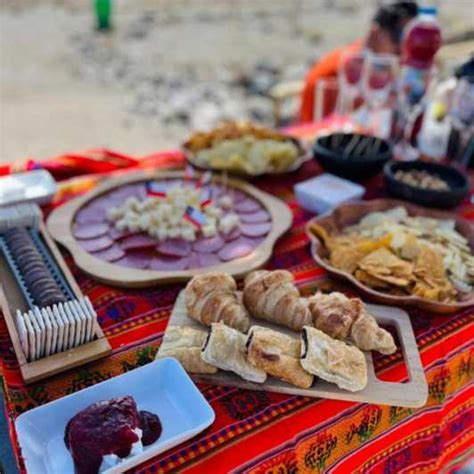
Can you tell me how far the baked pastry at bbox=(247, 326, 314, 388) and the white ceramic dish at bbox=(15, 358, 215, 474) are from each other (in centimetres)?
12

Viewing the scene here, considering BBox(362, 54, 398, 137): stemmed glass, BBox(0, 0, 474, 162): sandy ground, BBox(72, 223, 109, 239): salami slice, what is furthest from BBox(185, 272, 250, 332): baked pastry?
BBox(0, 0, 474, 162): sandy ground

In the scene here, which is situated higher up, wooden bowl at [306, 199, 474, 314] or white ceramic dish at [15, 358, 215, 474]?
wooden bowl at [306, 199, 474, 314]

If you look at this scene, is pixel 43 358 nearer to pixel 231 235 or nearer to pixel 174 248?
pixel 174 248

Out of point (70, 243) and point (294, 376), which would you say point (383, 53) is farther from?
point (294, 376)

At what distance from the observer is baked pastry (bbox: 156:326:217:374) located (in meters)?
0.99

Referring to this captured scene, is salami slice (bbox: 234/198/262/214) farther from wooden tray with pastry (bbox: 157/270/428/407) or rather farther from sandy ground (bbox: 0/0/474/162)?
sandy ground (bbox: 0/0/474/162)

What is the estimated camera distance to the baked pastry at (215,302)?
1069 millimetres

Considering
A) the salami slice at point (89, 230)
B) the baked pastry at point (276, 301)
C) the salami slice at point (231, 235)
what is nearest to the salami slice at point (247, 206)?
the salami slice at point (231, 235)

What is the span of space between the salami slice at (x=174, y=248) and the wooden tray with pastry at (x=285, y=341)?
191 mm

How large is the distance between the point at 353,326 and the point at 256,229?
1.72 feet

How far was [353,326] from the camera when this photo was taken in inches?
41.3

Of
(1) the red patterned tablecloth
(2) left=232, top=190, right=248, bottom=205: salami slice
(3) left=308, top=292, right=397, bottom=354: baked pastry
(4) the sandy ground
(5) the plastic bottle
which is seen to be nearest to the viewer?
(1) the red patterned tablecloth

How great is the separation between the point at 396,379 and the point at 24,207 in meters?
0.97

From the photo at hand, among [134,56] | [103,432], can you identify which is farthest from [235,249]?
[134,56]
